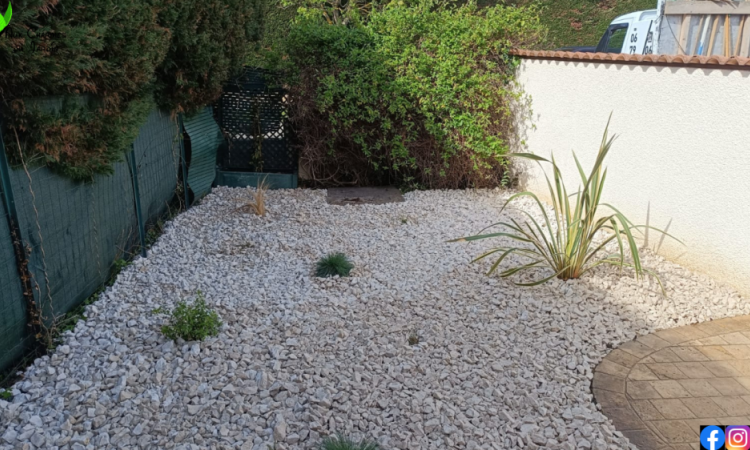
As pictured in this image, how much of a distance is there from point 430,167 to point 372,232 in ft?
6.06

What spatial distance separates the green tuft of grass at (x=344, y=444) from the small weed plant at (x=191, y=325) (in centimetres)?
106

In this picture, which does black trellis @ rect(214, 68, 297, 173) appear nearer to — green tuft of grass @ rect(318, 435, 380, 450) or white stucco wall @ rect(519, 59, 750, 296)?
white stucco wall @ rect(519, 59, 750, 296)

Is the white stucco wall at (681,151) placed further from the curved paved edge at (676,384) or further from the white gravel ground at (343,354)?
the curved paved edge at (676,384)

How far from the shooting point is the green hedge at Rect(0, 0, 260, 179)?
97.2 inches

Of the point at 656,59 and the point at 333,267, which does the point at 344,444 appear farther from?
the point at 656,59

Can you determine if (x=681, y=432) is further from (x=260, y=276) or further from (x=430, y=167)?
(x=430, y=167)

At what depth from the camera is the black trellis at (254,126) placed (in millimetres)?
6457

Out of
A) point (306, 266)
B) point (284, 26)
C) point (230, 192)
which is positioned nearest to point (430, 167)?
point (230, 192)

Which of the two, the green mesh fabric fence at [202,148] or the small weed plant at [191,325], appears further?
the green mesh fabric fence at [202,148]

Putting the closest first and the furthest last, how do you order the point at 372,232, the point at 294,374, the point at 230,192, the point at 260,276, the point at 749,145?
the point at 294,374
the point at 749,145
the point at 260,276
the point at 372,232
the point at 230,192

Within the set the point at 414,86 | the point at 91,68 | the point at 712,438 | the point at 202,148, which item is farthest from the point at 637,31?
the point at 91,68

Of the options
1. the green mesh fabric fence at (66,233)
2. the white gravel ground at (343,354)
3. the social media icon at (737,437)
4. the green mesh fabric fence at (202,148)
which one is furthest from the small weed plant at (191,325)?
the green mesh fabric fence at (202,148)

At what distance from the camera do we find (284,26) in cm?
1232

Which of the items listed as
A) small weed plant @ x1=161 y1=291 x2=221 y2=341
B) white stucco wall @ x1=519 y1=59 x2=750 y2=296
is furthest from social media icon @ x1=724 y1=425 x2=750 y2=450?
small weed plant @ x1=161 y1=291 x2=221 y2=341
